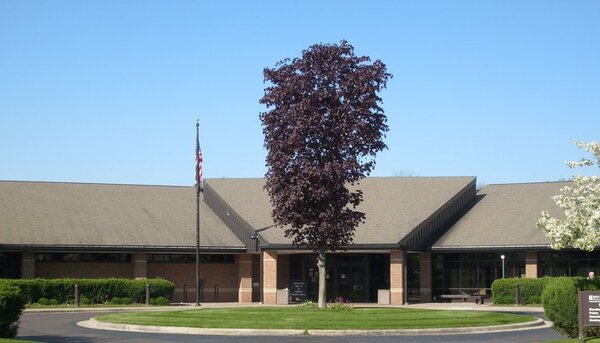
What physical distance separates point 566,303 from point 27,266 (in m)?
31.9

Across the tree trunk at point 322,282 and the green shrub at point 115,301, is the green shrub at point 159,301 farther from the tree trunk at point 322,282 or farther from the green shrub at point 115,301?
the tree trunk at point 322,282

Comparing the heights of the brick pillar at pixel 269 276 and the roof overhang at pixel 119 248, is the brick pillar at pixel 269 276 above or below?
below

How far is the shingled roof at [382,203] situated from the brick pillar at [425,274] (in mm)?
2399

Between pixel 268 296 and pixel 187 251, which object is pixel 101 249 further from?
pixel 268 296

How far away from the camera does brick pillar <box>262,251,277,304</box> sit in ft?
163

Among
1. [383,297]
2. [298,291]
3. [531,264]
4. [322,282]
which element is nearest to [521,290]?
[531,264]

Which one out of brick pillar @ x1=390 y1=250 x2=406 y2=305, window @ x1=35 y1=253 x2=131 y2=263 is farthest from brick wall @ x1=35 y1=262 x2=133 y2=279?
brick pillar @ x1=390 y1=250 x2=406 y2=305

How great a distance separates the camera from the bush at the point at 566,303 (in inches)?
898

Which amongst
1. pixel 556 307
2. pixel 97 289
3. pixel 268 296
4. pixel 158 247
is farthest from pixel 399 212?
pixel 556 307

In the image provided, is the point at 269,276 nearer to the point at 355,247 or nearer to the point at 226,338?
the point at 355,247

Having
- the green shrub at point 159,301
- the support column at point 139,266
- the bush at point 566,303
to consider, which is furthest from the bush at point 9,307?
the support column at point 139,266

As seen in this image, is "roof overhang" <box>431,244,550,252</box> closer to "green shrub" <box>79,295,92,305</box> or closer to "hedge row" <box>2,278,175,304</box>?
"hedge row" <box>2,278,175,304</box>

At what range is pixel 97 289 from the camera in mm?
46406

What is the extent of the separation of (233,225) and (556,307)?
106 ft
